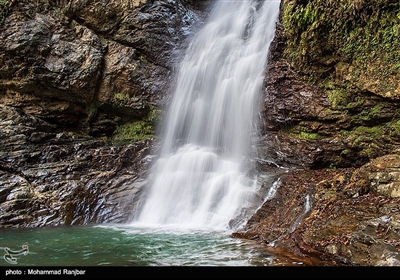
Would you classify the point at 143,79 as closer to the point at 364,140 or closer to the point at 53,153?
the point at 53,153

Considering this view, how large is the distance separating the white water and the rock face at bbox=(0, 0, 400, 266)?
75 cm

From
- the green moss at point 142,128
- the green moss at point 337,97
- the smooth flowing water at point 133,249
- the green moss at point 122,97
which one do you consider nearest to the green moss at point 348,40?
the green moss at point 337,97

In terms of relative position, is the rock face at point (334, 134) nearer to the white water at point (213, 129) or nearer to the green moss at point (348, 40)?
the green moss at point (348, 40)

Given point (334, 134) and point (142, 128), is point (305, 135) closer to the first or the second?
point (334, 134)

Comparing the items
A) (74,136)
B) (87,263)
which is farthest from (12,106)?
(87,263)

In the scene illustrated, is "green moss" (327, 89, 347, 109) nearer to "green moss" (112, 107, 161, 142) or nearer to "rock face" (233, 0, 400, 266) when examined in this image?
"rock face" (233, 0, 400, 266)

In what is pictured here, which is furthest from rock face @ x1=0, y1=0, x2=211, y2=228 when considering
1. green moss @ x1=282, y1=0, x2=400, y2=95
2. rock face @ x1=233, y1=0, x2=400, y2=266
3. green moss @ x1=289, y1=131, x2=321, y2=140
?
green moss @ x1=282, y1=0, x2=400, y2=95

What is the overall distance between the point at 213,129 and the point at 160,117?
3.03 m

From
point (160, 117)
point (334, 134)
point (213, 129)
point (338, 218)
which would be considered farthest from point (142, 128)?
point (338, 218)

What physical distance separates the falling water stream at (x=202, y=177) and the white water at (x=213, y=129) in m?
Answer: 0.04

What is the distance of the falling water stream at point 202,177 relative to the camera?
595 centimetres

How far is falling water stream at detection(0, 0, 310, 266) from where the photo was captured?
5.95 meters

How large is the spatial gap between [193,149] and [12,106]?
328 inches

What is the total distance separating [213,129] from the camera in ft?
42.9
